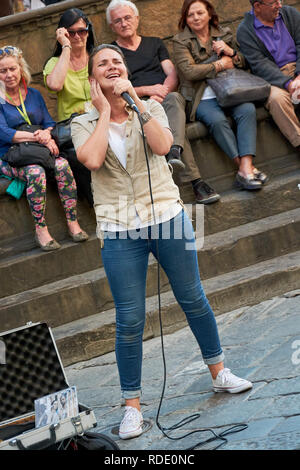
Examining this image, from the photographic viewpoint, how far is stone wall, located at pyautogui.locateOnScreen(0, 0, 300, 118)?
7.57m

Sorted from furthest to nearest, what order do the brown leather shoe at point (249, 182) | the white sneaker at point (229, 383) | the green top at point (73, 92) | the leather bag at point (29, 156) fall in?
1. the brown leather shoe at point (249, 182)
2. the green top at point (73, 92)
3. the leather bag at point (29, 156)
4. the white sneaker at point (229, 383)

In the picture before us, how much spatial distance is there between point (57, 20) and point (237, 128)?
212cm

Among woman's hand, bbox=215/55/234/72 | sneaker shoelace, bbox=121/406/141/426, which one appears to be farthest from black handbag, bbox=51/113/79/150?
sneaker shoelace, bbox=121/406/141/426

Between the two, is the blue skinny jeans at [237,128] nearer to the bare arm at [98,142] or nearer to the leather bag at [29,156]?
the leather bag at [29,156]

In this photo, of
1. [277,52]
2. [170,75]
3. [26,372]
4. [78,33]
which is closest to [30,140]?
[78,33]

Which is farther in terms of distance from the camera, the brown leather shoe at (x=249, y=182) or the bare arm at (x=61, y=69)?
the brown leather shoe at (x=249, y=182)

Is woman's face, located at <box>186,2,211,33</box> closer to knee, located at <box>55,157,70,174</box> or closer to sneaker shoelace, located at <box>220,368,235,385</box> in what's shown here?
knee, located at <box>55,157,70,174</box>

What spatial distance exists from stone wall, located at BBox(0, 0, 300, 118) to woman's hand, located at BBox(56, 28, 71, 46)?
91 cm

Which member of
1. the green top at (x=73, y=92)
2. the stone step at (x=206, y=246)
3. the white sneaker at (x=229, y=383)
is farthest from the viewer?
the green top at (x=73, y=92)

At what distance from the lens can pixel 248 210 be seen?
6.79 m

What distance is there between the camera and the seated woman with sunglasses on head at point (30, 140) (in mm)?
6301

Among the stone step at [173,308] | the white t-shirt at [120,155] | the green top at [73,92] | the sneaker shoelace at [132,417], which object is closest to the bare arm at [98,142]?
the white t-shirt at [120,155]

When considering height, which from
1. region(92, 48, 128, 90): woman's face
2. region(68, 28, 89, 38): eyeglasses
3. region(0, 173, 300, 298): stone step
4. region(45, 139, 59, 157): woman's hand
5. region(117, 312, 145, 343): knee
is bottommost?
region(0, 173, 300, 298): stone step
